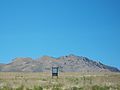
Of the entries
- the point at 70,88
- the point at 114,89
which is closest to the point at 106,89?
the point at 114,89

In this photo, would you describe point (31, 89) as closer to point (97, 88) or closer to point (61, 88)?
point (61, 88)

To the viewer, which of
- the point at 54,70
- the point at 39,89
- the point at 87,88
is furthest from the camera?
the point at 54,70

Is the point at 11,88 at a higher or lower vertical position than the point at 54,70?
lower

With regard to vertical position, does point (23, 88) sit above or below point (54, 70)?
below

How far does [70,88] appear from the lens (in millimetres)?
32125

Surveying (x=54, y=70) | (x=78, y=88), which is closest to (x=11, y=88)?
(x=78, y=88)

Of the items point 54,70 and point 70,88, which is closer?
point 70,88

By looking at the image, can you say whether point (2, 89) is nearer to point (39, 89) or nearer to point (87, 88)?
point (39, 89)

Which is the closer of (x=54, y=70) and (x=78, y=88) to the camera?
(x=78, y=88)

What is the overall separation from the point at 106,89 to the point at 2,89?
8.71 m

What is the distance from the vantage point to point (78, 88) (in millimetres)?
32188

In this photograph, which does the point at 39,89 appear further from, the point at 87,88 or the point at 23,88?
the point at 87,88

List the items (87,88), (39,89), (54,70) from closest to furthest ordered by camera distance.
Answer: (39,89), (87,88), (54,70)

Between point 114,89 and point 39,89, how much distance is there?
6744 mm
